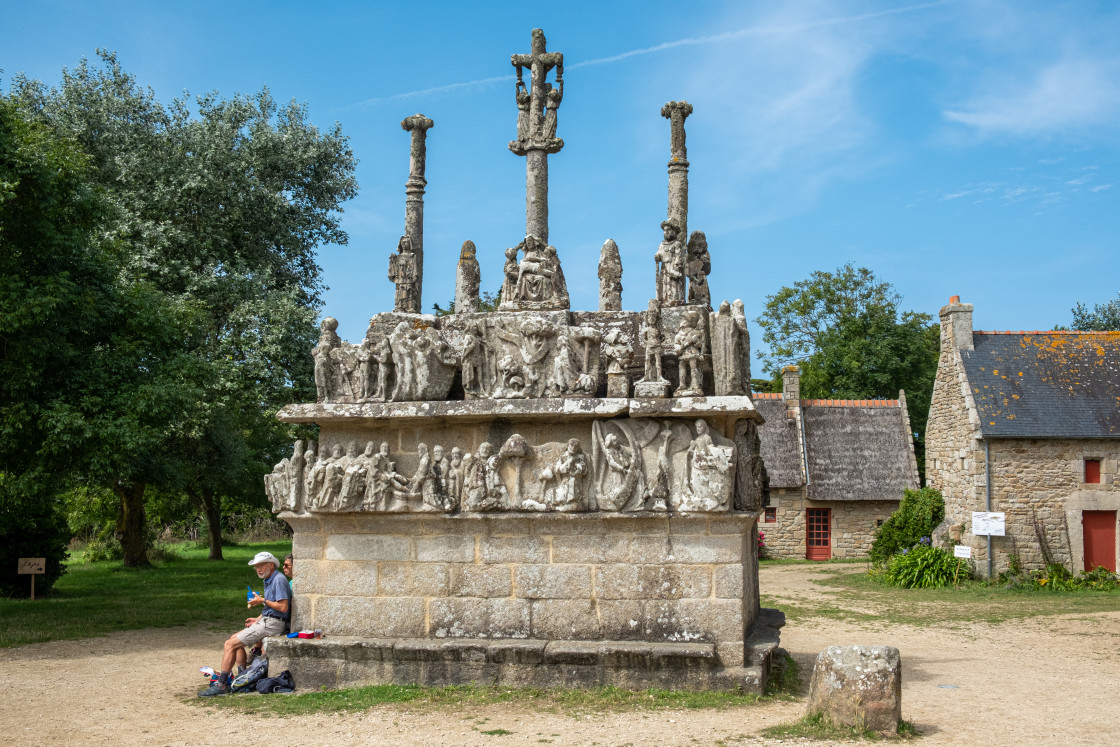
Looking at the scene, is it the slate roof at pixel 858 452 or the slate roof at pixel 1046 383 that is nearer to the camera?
the slate roof at pixel 1046 383

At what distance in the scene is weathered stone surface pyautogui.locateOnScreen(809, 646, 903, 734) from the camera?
21.7 feet

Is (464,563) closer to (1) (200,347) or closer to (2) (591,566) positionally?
(2) (591,566)

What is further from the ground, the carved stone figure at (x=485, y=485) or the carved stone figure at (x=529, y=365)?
the carved stone figure at (x=529, y=365)

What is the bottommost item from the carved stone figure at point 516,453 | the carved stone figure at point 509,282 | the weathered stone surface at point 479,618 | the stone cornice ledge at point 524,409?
the weathered stone surface at point 479,618

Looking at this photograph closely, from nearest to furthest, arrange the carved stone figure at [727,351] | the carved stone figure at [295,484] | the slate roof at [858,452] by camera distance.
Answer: the carved stone figure at [727,351], the carved stone figure at [295,484], the slate roof at [858,452]

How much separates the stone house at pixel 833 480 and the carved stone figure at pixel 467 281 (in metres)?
17.6

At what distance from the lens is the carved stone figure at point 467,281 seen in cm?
942

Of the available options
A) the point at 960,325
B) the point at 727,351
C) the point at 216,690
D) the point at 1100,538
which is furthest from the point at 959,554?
the point at 216,690

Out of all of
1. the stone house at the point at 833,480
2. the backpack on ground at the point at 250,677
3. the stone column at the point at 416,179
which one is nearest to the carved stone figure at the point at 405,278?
the stone column at the point at 416,179

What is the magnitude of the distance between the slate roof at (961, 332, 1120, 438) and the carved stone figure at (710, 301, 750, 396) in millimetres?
13156

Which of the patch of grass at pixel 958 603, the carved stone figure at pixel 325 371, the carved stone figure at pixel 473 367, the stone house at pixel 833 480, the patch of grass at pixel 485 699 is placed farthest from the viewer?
the stone house at pixel 833 480

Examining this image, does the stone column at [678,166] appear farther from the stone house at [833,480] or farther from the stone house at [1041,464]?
the stone house at [833,480]

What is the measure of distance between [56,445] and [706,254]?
816cm

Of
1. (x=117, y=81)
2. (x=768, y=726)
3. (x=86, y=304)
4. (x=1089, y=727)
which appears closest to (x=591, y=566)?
(x=768, y=726)
